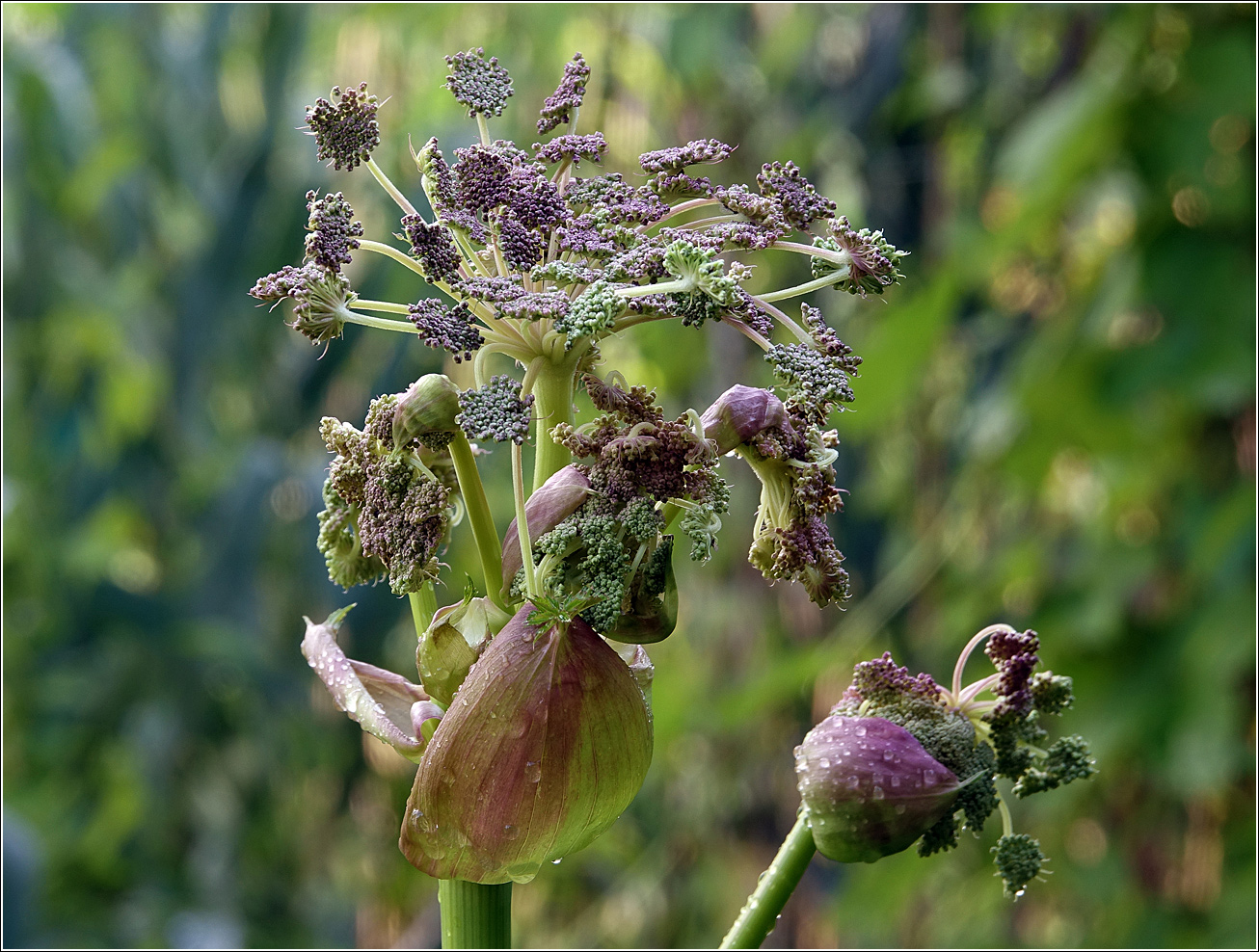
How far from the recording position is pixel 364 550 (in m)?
0.46

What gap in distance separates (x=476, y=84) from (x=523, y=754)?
0.94ft

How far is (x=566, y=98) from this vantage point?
1.68 feet

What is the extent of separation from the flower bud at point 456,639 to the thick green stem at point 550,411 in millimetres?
56

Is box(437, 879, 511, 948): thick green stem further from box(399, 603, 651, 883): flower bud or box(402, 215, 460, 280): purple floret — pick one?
box(402, 215, 460, 280): purple floret

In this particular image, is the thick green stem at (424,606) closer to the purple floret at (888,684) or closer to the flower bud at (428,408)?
the flower bud at (428,408)

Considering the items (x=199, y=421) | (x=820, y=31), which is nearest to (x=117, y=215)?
(x=199, y=421)

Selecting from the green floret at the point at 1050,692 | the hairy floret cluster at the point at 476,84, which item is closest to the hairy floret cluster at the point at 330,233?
the hairy floret cluster at the point at 476,84

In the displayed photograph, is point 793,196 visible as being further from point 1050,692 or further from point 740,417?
point 1050,692

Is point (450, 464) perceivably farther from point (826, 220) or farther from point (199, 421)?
point (199, 421)

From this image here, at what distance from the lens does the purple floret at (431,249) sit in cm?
43

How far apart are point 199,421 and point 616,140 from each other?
1144 millimetres

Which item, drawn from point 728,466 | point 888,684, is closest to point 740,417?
point 888,684

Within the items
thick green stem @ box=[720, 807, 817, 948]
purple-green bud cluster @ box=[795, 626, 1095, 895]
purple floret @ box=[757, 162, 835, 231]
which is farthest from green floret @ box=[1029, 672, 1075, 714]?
purple floret @ box=[757, 162, 835, 231]

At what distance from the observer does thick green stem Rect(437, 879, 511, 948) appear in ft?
1.61
